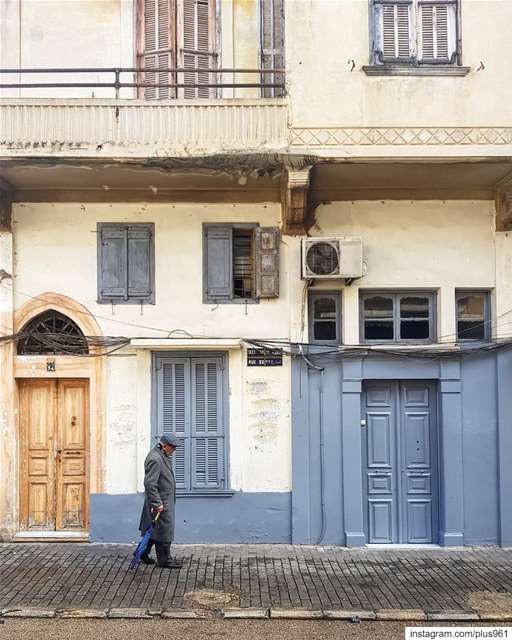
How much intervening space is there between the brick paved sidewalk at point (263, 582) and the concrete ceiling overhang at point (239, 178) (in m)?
4.83

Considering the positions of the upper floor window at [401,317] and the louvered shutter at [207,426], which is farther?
the upper floor window at [401,317]

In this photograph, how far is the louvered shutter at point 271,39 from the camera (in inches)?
321

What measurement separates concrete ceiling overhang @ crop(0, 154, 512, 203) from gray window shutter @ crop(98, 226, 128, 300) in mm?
513

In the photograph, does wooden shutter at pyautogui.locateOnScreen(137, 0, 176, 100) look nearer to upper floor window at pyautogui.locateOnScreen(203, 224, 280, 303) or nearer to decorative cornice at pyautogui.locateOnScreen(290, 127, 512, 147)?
upper floor window at pyautogui.locateOnScreen(203, 224, 280, 303)

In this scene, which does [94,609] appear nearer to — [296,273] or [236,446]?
[236,446]

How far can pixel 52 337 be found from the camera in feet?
27.2

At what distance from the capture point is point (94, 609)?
5.98 metres

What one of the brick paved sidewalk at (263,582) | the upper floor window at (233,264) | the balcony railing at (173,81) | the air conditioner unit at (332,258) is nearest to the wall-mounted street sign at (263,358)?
the upper floor window at (233,264)

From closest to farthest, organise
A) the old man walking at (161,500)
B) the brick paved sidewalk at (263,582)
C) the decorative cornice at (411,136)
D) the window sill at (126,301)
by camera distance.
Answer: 1. the brick paved sidewalk at (263,582)
2. the old man walking at (161,500)
3. the decorative cornice at (411,136)
4. the window sill at (126,301)

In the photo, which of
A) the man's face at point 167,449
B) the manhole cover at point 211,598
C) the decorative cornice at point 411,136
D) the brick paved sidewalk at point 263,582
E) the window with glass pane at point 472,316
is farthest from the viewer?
the window with glass pane at point 472,316

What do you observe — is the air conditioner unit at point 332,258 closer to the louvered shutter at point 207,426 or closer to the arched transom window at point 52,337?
the louvered shutter at point 207,426

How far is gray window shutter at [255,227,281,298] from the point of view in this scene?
26.8ft

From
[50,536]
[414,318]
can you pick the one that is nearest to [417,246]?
[414,318]

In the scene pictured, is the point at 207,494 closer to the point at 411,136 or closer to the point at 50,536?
the point at 50,536
